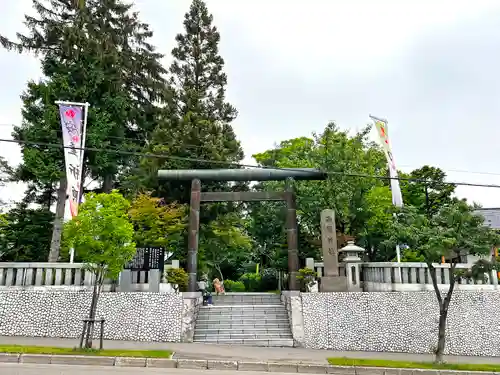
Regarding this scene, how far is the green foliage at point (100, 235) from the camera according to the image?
33.6 feet

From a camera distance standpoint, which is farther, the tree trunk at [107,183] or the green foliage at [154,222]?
the tree trunk at [107,183]

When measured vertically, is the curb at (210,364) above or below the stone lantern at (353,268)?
below

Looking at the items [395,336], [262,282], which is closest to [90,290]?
[395,336]

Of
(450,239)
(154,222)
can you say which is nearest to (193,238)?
(154,222)

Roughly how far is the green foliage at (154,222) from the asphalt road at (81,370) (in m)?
9.18

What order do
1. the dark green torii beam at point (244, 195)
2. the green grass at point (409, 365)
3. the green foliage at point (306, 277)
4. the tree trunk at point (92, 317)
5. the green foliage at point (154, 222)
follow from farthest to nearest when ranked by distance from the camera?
the green foliage at point (154, 222) < the green foliage at point (306, 277) < the dark green torii beam at point (244, 195) < the tree trunk at point (92, 317) < the green grass at point (409, 365)

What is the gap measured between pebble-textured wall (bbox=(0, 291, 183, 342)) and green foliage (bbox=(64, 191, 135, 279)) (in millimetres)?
2306

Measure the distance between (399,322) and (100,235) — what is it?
9986 millimetres

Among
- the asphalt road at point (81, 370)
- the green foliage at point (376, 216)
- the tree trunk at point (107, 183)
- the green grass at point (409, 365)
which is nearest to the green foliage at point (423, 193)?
the green foliage at point (376, 216)

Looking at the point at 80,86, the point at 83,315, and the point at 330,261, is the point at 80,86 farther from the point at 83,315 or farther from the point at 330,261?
the point at 330,261

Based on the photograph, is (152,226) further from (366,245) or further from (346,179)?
(366,245)

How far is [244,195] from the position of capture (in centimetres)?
1496

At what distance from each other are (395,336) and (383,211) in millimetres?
10697

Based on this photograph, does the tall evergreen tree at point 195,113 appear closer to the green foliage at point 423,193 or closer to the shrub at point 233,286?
the shrub at point 233,286
